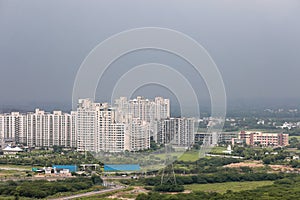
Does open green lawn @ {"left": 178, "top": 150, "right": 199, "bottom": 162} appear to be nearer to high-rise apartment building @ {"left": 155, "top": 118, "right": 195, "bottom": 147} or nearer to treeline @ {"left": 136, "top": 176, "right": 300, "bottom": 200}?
high-rise apartment building @ {"left": 155, "top": 118, "right": 195, "bottom": 147}

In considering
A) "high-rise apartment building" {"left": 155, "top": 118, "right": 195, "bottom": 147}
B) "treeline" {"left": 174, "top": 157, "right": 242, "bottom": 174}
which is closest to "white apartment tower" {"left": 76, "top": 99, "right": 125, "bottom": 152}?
"high-rise apartment building" {"left": 155, "top": 118, "right": 195, "bottom": 147}

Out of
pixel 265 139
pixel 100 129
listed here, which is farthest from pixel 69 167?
pixel 265 139

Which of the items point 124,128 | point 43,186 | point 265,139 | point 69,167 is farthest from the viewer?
point 265,139

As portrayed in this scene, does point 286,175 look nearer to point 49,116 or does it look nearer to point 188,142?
point 188,142

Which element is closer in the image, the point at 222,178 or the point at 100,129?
the point at 222,178

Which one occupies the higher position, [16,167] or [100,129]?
[100,129]

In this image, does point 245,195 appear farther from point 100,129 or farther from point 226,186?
point 100,129

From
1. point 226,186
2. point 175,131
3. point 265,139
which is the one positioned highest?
point 175,131
